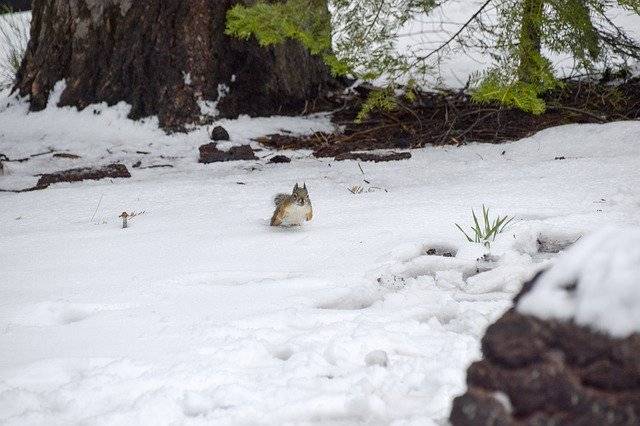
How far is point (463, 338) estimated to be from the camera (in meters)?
2.00

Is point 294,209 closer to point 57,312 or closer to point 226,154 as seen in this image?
point 57,312

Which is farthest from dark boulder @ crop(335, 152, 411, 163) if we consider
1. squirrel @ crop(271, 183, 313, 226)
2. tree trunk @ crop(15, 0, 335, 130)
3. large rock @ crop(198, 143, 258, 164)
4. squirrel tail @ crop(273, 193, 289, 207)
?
squirrel @ crop(271, 183, 313, 226)

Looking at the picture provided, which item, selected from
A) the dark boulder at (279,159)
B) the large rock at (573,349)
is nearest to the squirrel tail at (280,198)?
the dark boulder at (279,159)

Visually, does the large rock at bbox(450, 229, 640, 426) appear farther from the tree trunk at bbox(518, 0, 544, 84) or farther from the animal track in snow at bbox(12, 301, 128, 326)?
the tree trunk at bbox(518, 0, 544, 84)

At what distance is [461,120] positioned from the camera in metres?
5.45

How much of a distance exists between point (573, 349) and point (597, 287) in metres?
0.10

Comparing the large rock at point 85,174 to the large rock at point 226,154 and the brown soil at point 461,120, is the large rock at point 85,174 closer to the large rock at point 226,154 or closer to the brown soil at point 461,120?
the large rock at point 226,154

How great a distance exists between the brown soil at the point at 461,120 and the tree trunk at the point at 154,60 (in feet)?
1.97

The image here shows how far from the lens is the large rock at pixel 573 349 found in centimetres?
101

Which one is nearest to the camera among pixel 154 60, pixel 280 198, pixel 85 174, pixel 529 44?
pixel 280 198

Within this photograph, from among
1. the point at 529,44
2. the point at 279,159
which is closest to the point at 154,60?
the point at 279,159

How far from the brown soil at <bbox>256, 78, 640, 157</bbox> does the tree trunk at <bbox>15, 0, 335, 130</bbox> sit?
0.60 m

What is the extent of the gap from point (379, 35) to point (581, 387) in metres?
3.75

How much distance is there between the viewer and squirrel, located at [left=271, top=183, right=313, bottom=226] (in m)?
3.13
